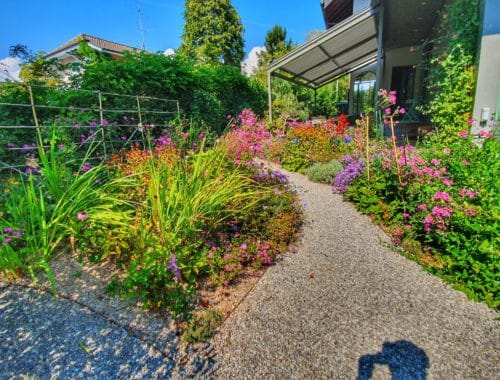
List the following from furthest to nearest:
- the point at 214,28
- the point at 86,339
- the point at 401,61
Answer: the point at 214,28 → the point at 401,61 → the point at 86,339

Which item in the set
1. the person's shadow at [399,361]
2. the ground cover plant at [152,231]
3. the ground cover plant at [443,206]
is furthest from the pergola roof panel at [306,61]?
the person's shadow at [399,361]

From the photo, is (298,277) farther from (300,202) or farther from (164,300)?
(300,202)

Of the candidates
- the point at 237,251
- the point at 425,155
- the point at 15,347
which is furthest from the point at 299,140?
the point at 15,347

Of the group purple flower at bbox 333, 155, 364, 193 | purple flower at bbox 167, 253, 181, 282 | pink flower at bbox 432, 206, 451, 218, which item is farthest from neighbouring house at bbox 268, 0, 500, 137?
purple flower at bbox 167, 253, 181, 282

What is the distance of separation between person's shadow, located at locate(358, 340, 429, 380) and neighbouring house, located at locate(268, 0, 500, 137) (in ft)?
15.8

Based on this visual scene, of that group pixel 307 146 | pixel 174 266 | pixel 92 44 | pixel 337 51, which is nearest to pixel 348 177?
pixel 307 146

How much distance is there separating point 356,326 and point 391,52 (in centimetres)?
1199

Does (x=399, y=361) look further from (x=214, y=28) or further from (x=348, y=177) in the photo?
(x=214, y=28)

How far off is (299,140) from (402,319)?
5.49 metres

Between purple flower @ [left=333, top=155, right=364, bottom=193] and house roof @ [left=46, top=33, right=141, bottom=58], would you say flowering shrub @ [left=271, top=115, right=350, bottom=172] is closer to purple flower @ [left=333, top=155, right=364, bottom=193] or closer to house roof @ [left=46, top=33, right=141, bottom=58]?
purple flower @ [left=333, top=155, right=364, bottom=193]

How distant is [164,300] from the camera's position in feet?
6.80

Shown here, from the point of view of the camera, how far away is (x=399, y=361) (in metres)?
1.69

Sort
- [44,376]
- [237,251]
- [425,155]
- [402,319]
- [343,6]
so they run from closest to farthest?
1. [44,376]
2. [402,319]
3. [237,251]
4. [425,155]
5. [343,6]

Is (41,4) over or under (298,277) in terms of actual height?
over
